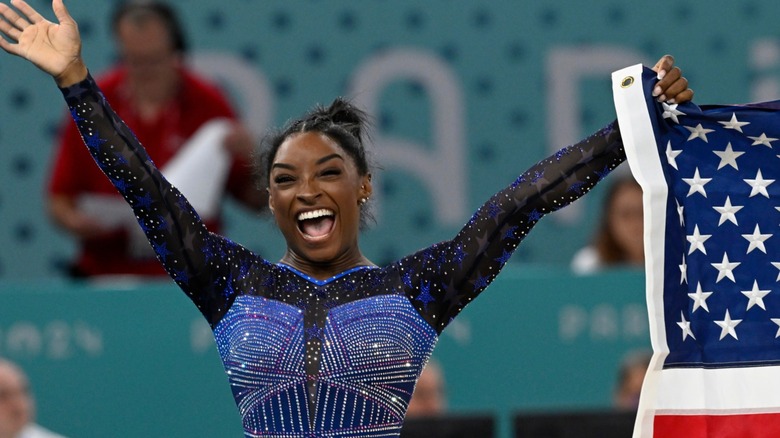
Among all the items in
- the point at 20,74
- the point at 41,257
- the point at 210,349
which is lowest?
the point at 210,349

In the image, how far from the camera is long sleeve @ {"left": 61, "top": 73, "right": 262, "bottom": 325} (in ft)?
9.52

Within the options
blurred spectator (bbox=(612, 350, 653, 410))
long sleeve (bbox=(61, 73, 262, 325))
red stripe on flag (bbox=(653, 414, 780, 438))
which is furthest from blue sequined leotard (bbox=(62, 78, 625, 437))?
blurred spectator (bbox=(612, 350, 653, 410))

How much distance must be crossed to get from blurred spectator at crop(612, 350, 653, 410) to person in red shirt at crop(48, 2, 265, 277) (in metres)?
1.60

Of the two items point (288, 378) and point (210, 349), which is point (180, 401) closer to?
point (210, 349)

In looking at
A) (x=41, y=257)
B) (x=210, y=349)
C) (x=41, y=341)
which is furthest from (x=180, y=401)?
(x=41, y=257)

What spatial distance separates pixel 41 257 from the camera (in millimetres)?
6375

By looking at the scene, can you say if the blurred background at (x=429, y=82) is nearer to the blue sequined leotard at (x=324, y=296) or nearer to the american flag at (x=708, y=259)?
the american flag at (x=708, y=259)

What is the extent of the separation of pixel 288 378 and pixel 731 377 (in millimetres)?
1004

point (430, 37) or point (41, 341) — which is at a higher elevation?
point (430, 37)

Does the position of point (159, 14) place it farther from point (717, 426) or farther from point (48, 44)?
point (717, 426)

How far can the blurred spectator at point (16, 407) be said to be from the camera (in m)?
4.73

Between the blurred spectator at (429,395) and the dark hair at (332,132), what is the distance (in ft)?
5.34

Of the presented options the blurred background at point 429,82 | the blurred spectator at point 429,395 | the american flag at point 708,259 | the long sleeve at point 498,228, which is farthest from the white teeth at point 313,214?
the blurred background at point 429,82

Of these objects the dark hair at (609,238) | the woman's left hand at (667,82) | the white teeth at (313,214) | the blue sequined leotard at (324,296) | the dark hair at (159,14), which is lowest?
the blue sequined leotard at (324,296)
